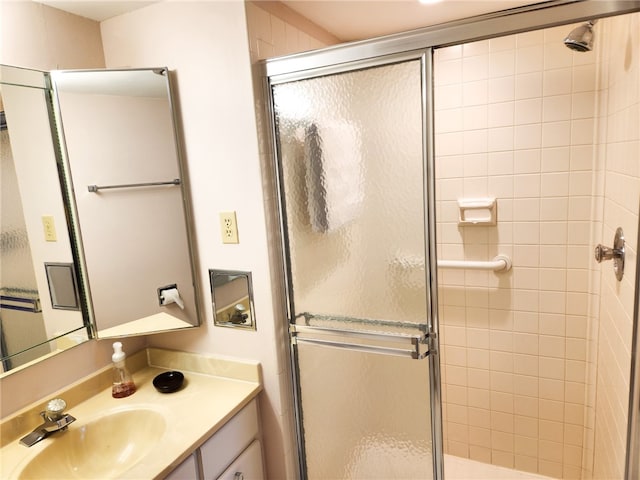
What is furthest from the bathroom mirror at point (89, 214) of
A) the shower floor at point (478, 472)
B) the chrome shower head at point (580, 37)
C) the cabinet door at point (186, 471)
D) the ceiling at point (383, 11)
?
the shower floor at point (478, 472)

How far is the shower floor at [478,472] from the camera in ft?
7.15

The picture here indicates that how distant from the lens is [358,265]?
56.6 inches

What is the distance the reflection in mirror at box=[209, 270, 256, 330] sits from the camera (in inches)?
61.4

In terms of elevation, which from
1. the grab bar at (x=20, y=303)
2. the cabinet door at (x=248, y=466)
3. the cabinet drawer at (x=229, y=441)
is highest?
the grab bar at (x=20, y=303)

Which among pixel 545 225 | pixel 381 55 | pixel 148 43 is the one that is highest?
pixel 148 43

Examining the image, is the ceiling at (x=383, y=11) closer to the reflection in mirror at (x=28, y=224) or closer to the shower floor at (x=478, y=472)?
the reflection in mirror at (x=28, y=224)

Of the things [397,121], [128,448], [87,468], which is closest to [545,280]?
[397,121]

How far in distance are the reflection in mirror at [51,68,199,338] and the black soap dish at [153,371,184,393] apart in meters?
0.18

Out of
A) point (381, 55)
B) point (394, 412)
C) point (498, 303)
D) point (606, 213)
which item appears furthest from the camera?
point (498, 303)

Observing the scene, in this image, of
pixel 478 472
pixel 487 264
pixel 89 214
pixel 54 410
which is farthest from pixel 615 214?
pixel 54 410

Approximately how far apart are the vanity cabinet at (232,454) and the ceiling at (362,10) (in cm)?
145

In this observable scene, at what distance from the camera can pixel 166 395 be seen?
155 centimetres

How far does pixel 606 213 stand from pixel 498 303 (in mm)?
635

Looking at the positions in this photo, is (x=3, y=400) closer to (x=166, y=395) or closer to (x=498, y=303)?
(x=166, y=395)
